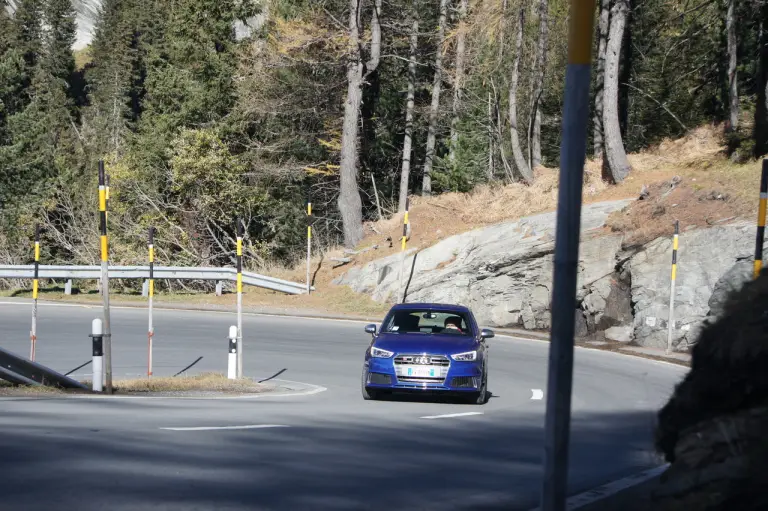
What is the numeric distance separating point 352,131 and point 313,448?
31.0m

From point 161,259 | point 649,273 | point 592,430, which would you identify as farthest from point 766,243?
Answer: point 161,259

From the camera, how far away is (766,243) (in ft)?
79.0

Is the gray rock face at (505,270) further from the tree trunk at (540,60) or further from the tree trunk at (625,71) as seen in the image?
the tree trunk at (625,71)

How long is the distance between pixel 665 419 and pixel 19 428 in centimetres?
607

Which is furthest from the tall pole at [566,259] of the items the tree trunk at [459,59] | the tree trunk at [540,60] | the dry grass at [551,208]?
the tree trunk at [459,59]

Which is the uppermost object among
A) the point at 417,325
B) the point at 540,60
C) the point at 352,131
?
the point at 540,60

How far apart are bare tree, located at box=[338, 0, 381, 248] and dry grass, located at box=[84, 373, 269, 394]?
875 inches

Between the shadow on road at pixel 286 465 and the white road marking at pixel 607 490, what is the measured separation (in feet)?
0.78

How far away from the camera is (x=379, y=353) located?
49.9 ft

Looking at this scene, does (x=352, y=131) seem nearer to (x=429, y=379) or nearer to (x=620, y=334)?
(x=620, y=334)

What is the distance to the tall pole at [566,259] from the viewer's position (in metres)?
4.37

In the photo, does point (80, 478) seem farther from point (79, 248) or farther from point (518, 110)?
point (518, 110)

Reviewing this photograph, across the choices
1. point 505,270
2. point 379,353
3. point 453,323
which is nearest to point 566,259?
point 379,353

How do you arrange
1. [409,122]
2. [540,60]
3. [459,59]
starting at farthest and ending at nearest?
[409,122]
[459,59]
[540,60]
